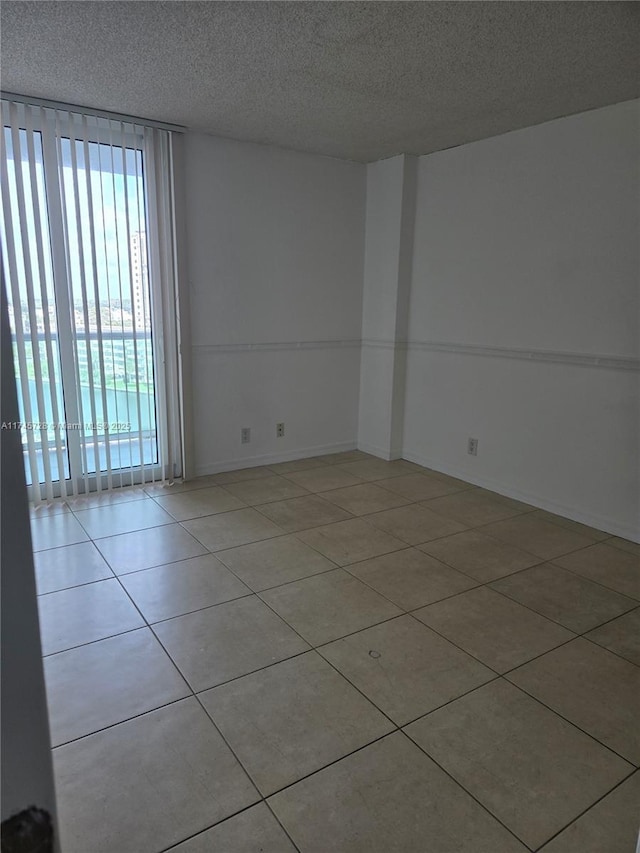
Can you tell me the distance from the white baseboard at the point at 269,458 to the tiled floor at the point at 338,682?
0.79 m

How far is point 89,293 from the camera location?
3.29 meters

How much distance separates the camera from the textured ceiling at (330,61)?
198 centimetres

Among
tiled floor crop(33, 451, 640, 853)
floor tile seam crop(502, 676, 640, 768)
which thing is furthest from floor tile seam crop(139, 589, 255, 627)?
floor tile seam crop(502, 676, 640, 768)

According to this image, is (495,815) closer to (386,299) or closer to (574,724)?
(574,724)

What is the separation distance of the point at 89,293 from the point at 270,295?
1.29 metres

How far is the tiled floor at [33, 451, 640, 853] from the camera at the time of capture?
1.38m

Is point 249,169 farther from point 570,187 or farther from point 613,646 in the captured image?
point 613,646

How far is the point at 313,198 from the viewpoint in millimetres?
4094

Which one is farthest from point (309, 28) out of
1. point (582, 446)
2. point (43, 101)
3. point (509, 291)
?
point (582, 446)

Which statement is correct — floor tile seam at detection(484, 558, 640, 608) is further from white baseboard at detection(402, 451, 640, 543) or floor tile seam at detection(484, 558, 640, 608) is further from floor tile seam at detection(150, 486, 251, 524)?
floor tile seam at detection(150, 486, 251, 524)

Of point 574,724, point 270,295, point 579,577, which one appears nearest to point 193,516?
point 270,295

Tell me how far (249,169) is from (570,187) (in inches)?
82.0

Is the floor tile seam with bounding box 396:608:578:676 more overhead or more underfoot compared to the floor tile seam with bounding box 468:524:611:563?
more underfoot

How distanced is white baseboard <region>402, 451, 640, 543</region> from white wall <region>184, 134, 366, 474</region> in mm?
919
